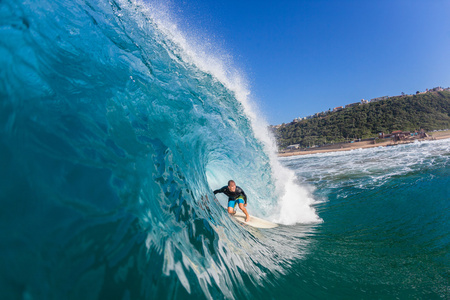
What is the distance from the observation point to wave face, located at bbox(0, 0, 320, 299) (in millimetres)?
1575

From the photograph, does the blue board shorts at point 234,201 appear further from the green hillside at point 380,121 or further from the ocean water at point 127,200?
the green hillside at point 380,121

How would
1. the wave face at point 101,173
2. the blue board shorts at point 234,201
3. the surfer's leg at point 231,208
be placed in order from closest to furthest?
1. the wave face at point 101,173
2. the surfer's leg at point 231,208
3. the blue board shorts at point 234,201

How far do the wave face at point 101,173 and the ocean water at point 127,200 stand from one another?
0.01m

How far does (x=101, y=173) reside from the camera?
226cm

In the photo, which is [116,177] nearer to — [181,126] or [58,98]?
[58,98]

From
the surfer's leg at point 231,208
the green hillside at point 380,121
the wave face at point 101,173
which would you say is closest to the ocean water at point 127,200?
the wave face at point 101,173

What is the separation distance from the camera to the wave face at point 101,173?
157 centimetres

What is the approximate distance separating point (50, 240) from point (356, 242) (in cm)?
534

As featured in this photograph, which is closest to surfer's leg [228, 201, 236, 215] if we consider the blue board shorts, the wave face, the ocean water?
the blue board shorts

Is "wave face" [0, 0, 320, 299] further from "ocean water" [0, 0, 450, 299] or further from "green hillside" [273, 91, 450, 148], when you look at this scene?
"green hillside" [273, 91, 450, 148]

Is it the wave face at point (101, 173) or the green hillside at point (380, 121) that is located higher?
the green hillside at point (380, 121)

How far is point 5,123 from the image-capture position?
1.87 meters

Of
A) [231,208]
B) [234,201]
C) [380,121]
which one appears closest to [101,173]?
[231,208]

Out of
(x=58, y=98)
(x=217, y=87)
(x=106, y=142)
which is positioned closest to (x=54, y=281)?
(x=106, y=142)
